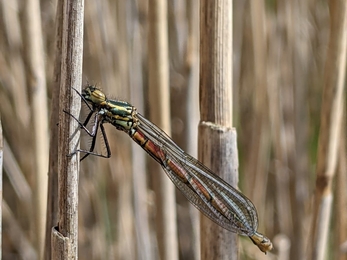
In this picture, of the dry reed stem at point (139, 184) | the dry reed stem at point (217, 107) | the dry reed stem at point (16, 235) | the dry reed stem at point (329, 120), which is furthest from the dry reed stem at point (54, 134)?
the dry reed stem at point (16, 235)

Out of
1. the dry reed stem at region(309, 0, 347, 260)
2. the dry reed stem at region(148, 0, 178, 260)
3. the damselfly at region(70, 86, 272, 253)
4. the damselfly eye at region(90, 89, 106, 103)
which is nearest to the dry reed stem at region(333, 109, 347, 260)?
the dry reed stem at region(309, 0, 347, 260)

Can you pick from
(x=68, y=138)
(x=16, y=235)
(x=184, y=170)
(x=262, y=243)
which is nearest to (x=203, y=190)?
(x=184, y=170)

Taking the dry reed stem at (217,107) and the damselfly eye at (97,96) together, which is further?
the damselfly eye at (97,96)

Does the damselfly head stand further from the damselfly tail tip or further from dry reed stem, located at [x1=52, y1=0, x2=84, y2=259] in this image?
the damselfly tail tip

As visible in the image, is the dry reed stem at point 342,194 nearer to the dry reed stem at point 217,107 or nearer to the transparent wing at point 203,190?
the transparent wing at point 203,190

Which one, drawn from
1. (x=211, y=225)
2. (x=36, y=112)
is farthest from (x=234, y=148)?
(x=36, y=112)

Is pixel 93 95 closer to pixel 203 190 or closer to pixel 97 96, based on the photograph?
pixel 97 96

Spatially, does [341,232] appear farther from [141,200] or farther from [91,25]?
[91,25]
